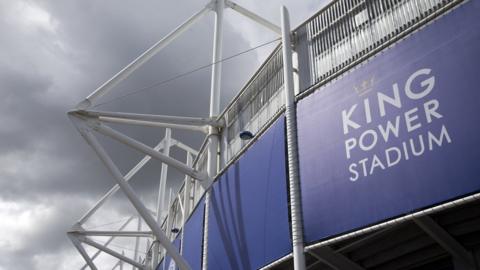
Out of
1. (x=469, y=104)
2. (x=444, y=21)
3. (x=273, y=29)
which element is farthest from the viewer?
(x=273, y=29)

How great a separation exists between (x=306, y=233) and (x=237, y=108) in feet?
26.7

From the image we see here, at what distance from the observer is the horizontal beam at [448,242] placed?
11.0m

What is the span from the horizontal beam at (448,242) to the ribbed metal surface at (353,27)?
15.1 ft

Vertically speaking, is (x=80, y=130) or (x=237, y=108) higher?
(x=237, y=108)

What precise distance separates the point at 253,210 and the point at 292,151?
2.80 metres

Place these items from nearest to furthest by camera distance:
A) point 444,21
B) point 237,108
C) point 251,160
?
point 444,21 < point 251,160 < point 237,108

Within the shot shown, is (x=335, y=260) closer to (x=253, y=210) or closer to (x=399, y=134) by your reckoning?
(x=253, y=210)

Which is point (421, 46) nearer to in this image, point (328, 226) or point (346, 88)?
point (346, 88)

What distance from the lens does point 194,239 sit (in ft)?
71.8

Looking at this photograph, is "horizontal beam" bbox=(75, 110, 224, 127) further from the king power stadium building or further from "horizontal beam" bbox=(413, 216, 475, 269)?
"horizontal beam" bbox=(413, 216, 475, 269)

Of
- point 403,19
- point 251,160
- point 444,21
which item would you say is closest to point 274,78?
point 251,160

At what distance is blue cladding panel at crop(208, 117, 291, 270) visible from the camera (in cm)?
1432

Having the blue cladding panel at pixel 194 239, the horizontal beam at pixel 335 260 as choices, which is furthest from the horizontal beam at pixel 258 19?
the horizontal beam at pixel 335 260

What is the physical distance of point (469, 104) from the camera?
10156mm
